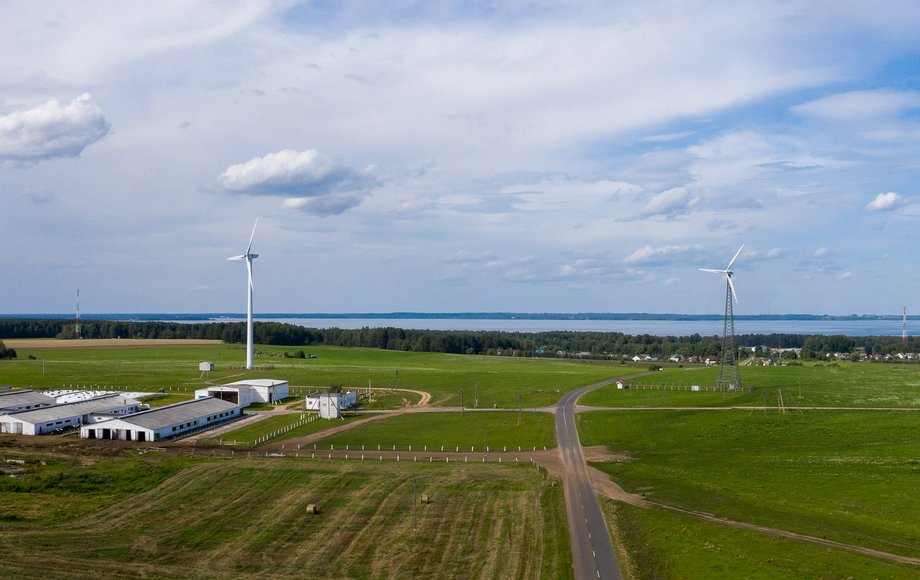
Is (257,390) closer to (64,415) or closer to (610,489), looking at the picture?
(64,415)

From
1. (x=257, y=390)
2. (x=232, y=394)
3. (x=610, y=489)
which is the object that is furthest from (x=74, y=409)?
(x=610, y=489)

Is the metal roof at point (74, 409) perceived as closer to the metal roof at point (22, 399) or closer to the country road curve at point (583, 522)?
the metal roof at point (22, 399)

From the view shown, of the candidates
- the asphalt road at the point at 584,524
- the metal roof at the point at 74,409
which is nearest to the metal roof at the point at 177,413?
the metal roof at the point at 74,409

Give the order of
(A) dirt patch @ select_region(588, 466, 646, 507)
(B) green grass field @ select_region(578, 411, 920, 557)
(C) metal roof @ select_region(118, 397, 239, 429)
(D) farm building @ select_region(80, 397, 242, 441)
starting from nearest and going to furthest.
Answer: (B) green grass field @ select_region(578, 411, 920, 557) < (A) dirt patch @ select_region(588, 466, 646, 507) < (D) farm building @ select_region(80, 397, 242, 441) < (C) metal roof @ select_region(118, 397, 239, 429)

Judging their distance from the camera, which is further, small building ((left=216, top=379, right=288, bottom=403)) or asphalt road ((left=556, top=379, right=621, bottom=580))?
small building ((left=216, top=379, right=288, bottom=403))

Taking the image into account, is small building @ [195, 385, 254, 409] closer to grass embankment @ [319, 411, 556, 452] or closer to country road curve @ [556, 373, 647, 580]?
grass embankment @ [319, 411, 556, 452]

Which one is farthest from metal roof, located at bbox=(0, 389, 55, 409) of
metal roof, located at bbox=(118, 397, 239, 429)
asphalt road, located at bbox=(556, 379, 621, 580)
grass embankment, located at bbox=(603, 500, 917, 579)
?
grass embankment, located at bbox=(603, 500, 917, 579)
